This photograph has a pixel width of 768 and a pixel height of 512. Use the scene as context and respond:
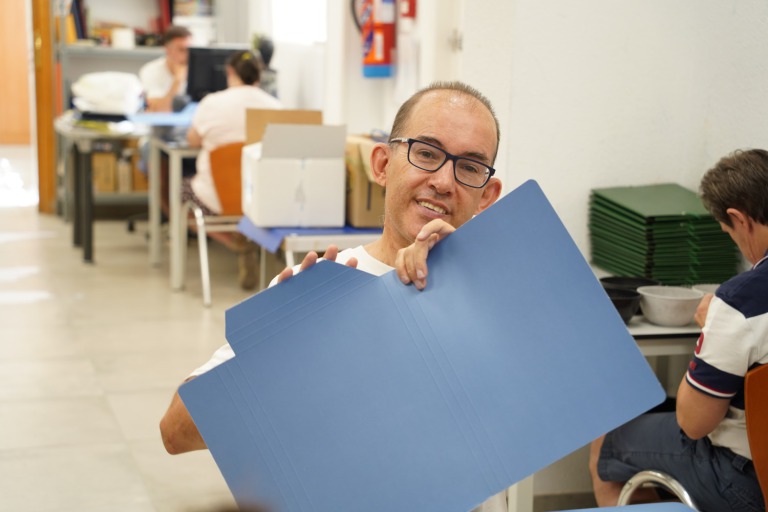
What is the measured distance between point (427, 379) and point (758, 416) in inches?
39.7

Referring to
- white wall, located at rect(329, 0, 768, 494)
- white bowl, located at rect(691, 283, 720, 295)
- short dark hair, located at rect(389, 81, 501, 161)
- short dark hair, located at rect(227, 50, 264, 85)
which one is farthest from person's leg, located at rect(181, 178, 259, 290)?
short dark hair, located at rect(389, 81, 501, 161)

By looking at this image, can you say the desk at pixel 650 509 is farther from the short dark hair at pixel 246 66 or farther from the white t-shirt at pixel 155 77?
the white t-shirt at pixel 155 77

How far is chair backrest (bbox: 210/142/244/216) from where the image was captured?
5.30m

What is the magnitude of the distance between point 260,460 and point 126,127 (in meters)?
5.56

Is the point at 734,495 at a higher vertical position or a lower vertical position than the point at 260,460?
lower

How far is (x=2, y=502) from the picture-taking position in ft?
9.68

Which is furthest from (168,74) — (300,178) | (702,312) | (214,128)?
(702,312)

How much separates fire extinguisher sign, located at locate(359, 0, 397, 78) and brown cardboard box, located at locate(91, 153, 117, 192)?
3375mm

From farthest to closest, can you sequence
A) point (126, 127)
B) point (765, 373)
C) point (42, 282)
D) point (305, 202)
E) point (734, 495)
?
point (126, 127) < point (42, 282) < point (305, 202) < point (734, 495) < point (765, 373)

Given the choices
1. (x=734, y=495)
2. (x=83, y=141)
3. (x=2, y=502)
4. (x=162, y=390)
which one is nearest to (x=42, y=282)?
(x=83, y=141)

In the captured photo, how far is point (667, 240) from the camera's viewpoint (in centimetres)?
277

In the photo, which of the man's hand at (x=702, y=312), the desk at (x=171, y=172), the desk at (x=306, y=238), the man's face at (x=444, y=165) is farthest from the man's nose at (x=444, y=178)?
the desk at (x=171, y=172)

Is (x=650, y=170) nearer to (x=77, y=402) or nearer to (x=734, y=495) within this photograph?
(x=734, y=495)

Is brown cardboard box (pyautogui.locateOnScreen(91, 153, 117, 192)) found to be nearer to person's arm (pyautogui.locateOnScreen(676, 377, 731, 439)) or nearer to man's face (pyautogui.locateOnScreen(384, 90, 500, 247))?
person's arm (pyautogui.locateOnScreen(676, 377, 731, 439))
